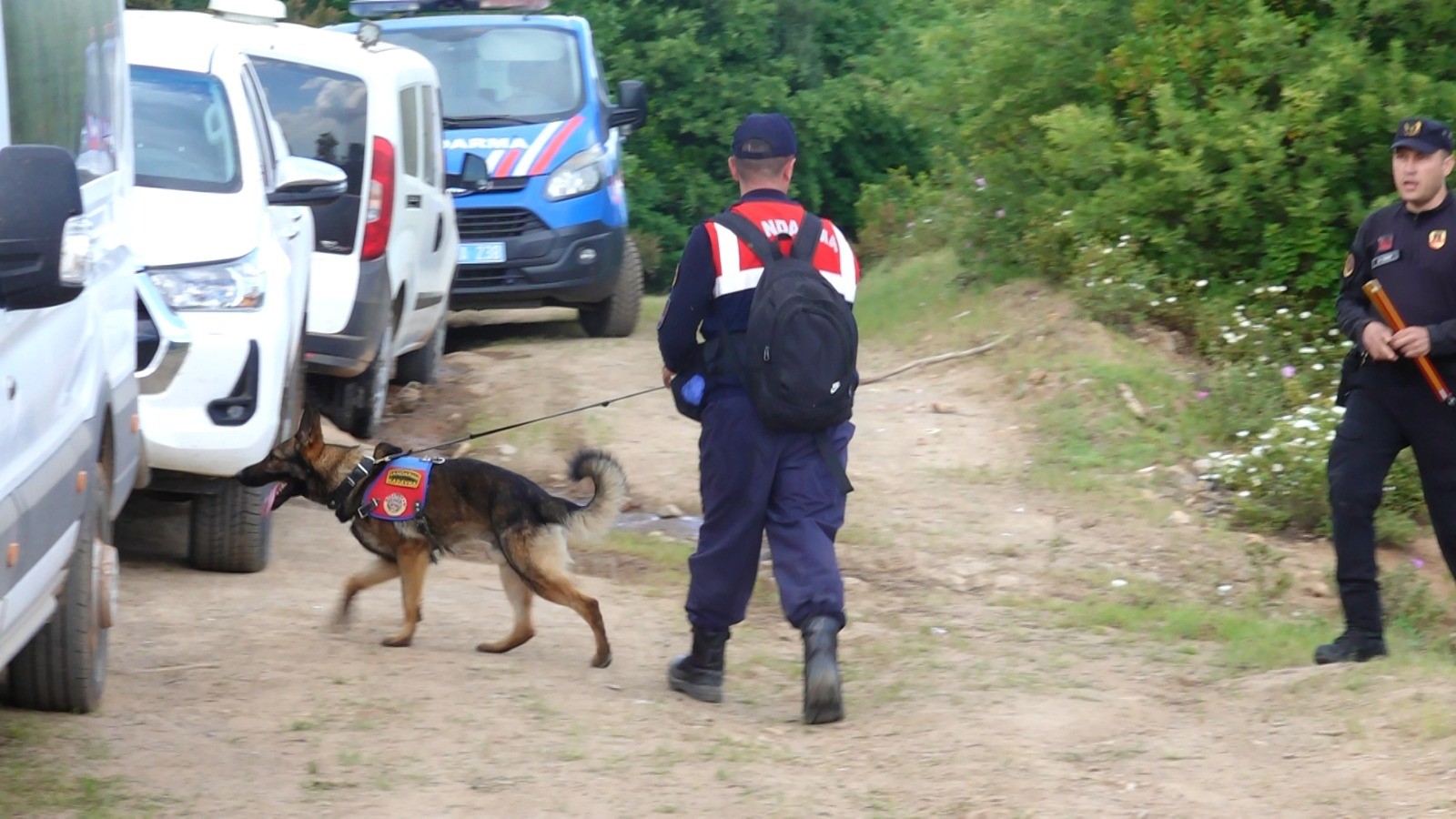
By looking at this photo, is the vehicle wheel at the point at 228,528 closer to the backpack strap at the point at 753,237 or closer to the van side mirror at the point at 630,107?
the backpack strap at the point at 753,237

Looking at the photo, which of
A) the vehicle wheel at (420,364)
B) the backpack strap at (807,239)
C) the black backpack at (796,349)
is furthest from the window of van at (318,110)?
the black backpack at (796,349)

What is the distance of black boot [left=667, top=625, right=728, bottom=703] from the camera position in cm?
588

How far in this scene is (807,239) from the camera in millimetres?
5656

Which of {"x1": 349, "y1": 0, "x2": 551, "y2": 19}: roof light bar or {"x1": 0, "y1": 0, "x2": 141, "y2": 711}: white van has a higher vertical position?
{"x1": 0, "y1": 0, "x2": 141, "y2": 711}: white van

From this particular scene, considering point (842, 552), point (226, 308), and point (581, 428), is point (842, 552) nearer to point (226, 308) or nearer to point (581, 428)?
point (581, 428)

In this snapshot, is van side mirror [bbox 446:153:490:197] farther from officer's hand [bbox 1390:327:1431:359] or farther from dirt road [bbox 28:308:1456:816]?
officer's hand [bbox 1390:327:1431:359]

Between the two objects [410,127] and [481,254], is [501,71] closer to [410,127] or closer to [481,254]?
[481,254]

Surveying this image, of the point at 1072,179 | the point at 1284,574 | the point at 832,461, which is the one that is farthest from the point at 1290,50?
the point at 832,461

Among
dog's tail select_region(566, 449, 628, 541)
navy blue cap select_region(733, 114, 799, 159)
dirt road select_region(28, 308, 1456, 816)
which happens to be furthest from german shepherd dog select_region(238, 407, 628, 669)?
navy blue cap select_region(733, 114, 799, 159)

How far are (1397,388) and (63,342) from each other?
13.6 feet

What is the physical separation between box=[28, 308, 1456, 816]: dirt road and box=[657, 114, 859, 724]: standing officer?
1.22 ft

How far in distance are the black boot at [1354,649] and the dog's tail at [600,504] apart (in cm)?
243

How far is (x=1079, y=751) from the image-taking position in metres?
5.22

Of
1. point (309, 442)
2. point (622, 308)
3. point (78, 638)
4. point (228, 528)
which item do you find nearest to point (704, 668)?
point (309, 442)
